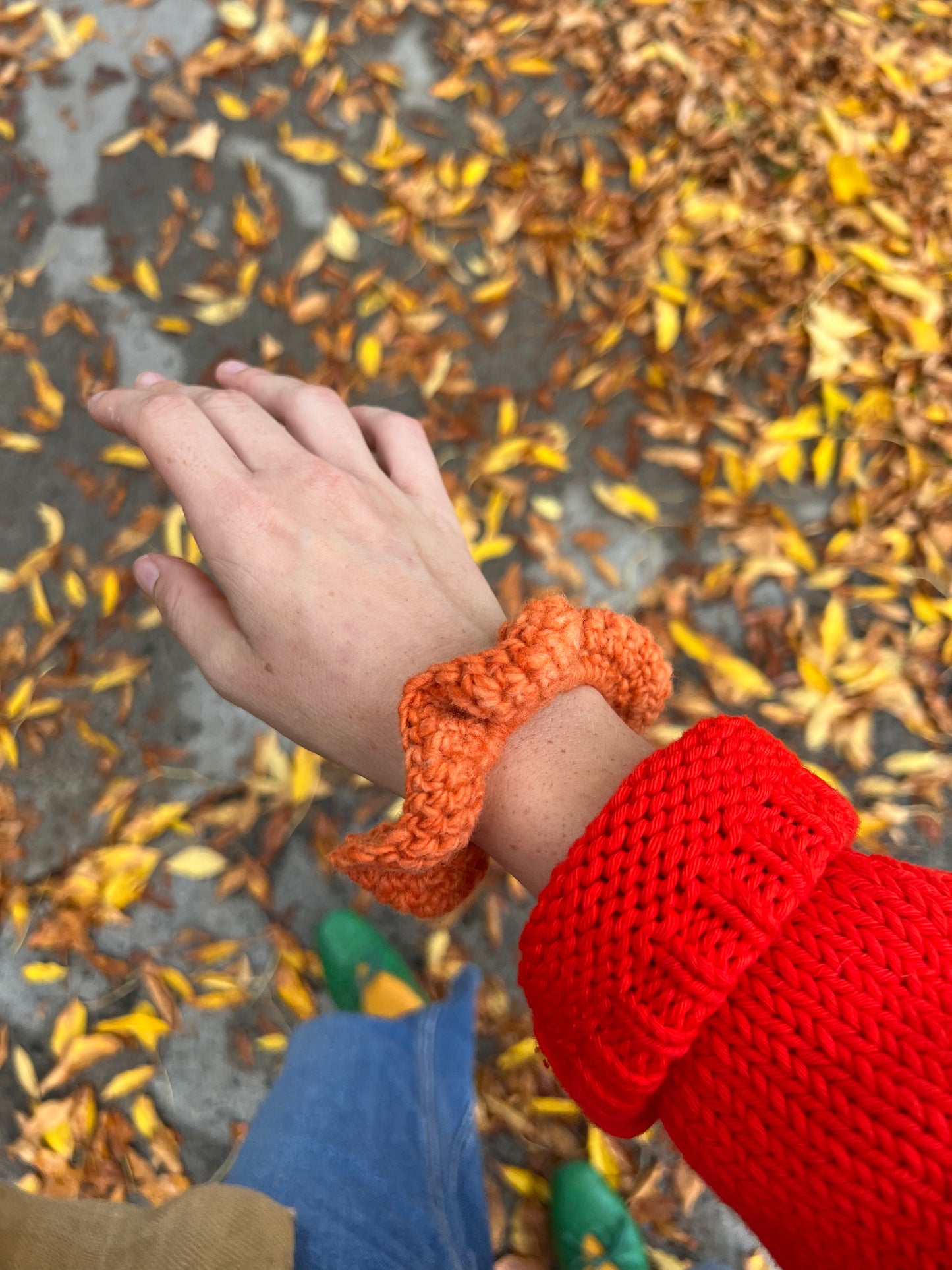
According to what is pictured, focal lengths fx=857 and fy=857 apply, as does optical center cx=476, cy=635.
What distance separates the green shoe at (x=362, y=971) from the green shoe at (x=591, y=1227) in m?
0.51

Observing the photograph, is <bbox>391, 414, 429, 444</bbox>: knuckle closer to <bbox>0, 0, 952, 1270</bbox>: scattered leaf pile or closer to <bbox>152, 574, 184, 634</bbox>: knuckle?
<bbox>152, 574, 184, 634</bbox>: knuckle

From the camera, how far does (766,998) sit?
2.59 feet

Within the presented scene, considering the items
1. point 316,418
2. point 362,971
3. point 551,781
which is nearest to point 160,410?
point 316,418

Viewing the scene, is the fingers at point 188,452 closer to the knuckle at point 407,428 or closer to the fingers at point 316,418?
the fingers at point 316,418

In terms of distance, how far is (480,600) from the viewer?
55.4 inches

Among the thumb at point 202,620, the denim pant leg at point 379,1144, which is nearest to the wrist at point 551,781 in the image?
the thumb at point 202,620

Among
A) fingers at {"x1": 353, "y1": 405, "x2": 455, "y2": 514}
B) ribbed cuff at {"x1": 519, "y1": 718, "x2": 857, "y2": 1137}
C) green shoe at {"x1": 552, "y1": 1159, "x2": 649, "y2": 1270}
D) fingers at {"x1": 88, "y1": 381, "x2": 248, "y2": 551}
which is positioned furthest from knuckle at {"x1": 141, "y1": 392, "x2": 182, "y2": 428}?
green shoe at {"x1": 552, "y1": 1159, "x2": 649, "y2": 1270}

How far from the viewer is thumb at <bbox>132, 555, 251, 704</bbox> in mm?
1354

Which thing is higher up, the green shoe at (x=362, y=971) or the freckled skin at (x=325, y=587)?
the freckled skin at (x=325, y=587)

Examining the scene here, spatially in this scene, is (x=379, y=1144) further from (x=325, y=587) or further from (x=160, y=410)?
(x=160, y=410)

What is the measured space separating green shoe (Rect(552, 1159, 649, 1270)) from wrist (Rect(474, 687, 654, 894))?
47.3 inches

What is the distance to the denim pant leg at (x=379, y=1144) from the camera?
4.93 ft

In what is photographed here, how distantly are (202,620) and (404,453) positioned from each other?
18.6 inches

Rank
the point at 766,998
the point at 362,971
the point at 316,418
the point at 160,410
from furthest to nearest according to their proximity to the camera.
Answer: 1. the point at 362,971
2. the point at 316,418
3. the point at 160,410
4. the point at 766,998
